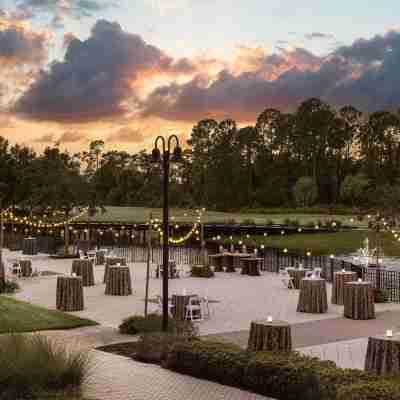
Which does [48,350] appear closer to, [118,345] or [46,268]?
[118,345]

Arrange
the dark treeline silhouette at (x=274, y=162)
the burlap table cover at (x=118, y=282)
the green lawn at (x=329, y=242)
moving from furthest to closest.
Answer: the dark treeline silhouette at (x=274, y=162), the green lawn at (x=329, y=242), the burlap table cover at (x=118, y=282)

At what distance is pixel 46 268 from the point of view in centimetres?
2886

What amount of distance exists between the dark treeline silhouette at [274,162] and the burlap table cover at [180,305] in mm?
56979

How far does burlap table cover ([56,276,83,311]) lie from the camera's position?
17094 mm

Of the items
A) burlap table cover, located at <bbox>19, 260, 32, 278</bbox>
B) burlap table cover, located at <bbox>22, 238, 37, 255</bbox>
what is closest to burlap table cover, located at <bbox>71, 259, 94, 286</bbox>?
burlap table cover, located at <bbox>19, 260, 32, 278</bbox>

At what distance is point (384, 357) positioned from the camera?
30.5 feet

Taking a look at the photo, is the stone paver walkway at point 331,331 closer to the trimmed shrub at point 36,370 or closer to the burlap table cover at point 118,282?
the trimmed shrub at point 36,370

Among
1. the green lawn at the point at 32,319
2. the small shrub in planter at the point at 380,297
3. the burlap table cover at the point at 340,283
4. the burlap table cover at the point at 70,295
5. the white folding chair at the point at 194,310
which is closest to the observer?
the green lawn at the point at 32,319

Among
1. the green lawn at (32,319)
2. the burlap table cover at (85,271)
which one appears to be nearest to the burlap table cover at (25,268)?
the burlap table cover at (85,271)

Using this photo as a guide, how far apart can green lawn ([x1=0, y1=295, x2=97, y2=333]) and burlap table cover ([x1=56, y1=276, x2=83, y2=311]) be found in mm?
528

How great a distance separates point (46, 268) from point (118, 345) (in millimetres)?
17391

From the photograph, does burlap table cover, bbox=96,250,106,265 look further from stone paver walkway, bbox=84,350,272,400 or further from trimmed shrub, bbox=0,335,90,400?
trimmed shrub, bbox=0,335,90,400

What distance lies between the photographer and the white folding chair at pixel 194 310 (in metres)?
15.8

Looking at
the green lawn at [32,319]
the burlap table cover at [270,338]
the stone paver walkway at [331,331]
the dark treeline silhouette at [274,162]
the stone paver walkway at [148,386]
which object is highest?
the dark treeline silhouette at [274,162]
